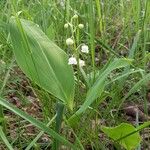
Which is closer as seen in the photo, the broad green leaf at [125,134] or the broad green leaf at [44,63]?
the broad green leaf at [125,134]

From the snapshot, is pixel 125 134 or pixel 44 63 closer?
pixel 125 134

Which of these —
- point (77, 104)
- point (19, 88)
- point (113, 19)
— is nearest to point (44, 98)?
point (77, 104)

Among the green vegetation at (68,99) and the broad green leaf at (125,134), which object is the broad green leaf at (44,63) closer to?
the green vegetation at (68,99)

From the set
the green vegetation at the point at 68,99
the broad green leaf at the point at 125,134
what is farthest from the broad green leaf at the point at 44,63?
the broad green leaf at the point at 125,134

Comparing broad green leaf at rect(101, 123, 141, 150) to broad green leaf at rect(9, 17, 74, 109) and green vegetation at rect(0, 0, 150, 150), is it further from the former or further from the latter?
broad green leaf at rect(9, 17, 74, 109)

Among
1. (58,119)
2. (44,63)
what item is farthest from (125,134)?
(44,63)

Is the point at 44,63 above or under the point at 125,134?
above

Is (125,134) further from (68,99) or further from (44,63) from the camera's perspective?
(44,63)
